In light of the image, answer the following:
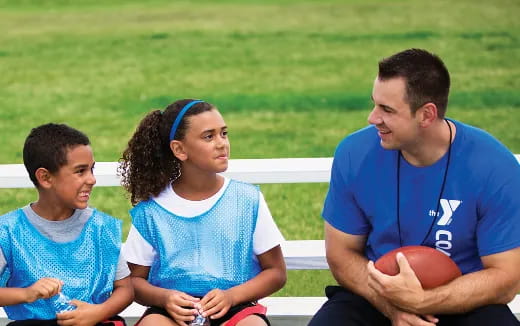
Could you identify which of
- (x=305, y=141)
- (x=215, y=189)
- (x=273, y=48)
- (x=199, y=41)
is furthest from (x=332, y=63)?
(x=215, y=189)

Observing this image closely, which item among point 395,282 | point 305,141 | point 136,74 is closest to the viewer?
point 395,282

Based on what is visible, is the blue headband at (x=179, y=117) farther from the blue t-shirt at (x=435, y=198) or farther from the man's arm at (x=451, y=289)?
the man's arm at (x=451, y=289)

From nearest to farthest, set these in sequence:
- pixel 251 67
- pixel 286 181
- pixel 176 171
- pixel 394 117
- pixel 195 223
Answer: pixel 394 117 < pixel 195 223 < pixel 176 171 < pixel 286 181 < pixel 251 67

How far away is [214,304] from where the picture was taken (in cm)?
357

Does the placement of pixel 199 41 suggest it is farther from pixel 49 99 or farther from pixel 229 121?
pixel 229 121

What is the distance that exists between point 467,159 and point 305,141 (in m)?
7.00

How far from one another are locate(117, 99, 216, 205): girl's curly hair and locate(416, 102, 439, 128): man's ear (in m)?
0.80

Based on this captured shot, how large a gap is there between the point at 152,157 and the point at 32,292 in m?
0.71

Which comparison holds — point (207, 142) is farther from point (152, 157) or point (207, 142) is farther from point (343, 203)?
point (343, 203)

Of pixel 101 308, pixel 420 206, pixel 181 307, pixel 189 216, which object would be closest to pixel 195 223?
pixel 189 216

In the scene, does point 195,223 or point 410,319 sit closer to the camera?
point 410,319

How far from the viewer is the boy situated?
3590 millimetres

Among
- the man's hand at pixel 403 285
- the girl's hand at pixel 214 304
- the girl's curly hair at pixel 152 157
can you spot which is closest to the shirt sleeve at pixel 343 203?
the man's hand at pixel 403 285

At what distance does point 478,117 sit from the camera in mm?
11094
